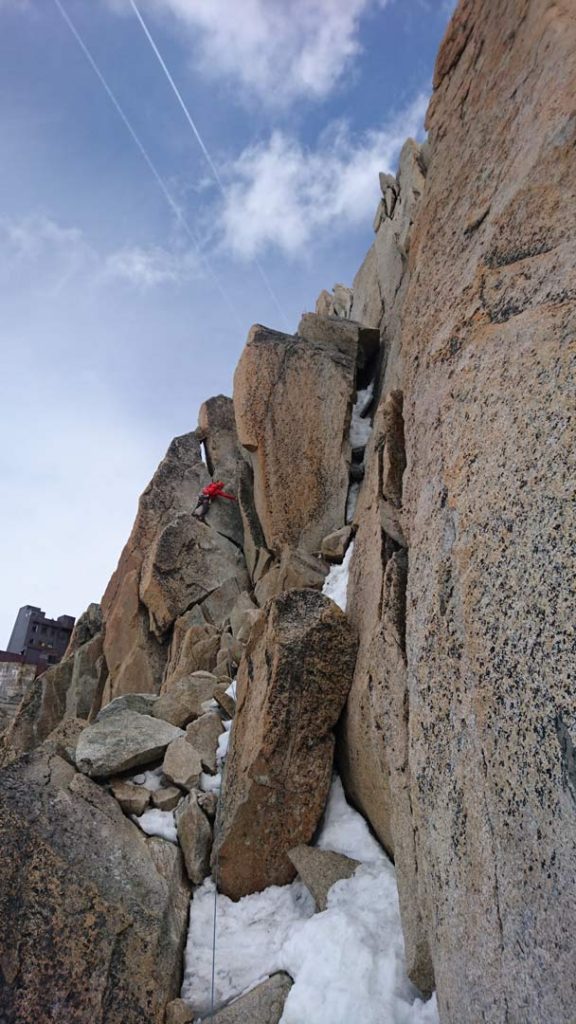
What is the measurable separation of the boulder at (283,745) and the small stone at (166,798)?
30.8 inches

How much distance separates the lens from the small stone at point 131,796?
27.9 feet

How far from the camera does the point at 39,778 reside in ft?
27.0

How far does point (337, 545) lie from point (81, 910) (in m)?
8.23

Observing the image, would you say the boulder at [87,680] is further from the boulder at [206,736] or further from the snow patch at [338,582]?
the snow patch at [338,582]

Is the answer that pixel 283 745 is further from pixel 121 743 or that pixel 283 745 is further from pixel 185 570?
pixel 185 570

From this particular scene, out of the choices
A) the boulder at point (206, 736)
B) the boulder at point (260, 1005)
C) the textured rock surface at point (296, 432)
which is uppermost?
the textured rock surface at point (296, 432)

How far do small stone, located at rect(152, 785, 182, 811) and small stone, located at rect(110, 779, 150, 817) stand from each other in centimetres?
13

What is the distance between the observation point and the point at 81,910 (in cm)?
660

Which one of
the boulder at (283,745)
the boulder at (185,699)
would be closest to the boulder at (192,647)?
the boulder at (185,699)

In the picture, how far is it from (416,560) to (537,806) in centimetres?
284

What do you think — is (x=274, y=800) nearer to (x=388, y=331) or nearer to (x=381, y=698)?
(x=381, y=698)

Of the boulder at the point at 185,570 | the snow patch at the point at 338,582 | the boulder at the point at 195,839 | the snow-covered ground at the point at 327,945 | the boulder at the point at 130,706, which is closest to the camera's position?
the snow-covered ground at the point at 327,945

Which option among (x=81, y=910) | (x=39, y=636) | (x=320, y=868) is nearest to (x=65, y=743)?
(x=81, y=910)

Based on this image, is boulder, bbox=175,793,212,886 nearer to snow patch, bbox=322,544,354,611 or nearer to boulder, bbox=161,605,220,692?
snow patch, bbox=322,544,354,611
